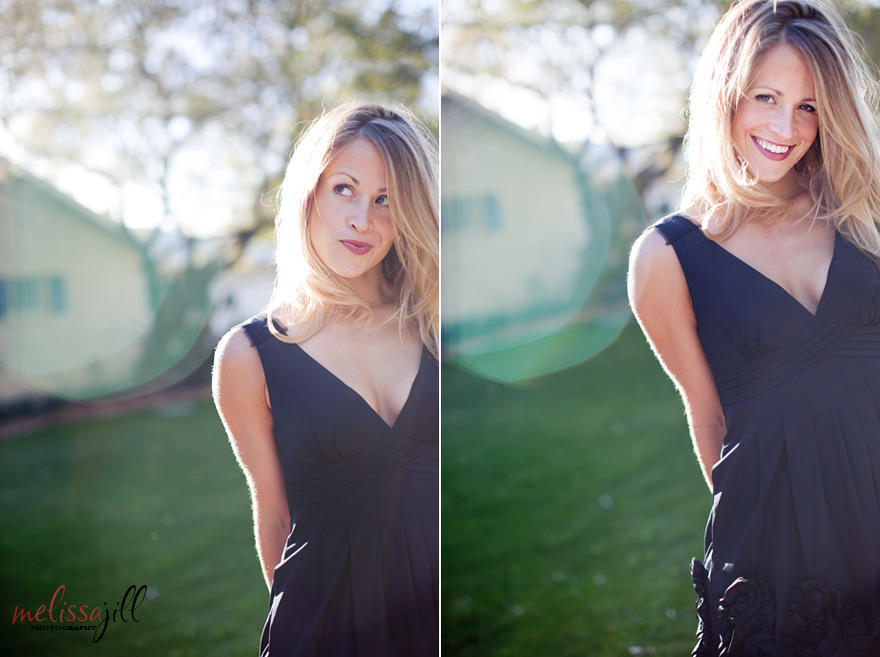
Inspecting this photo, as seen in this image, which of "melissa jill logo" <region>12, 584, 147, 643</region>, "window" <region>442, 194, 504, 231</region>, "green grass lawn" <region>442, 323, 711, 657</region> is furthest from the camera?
"window" <region>442, 194, 504, 231</region>

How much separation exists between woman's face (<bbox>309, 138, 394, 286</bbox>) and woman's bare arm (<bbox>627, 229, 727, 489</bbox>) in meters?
0.79

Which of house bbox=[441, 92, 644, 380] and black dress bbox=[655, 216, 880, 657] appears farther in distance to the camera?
house bbox=[441, 92, 644, 380]

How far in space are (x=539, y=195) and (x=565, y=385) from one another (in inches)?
30.8

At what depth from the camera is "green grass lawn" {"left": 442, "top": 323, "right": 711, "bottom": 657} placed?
2789 millimetres

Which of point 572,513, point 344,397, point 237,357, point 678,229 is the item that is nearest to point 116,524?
point 237,357

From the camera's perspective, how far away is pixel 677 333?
223 cm

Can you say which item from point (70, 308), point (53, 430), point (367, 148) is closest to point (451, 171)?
point (367, 148)

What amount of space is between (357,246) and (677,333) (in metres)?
0.95

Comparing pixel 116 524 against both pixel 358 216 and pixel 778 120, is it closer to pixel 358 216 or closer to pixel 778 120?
pixel 358 216

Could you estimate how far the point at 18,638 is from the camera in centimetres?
237

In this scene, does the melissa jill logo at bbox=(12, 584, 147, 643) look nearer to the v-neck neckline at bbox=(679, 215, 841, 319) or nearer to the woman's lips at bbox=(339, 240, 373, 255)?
the woman's lips at bbox=(339, 240, 373, 255)

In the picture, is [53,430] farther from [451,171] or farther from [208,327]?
[451,171]

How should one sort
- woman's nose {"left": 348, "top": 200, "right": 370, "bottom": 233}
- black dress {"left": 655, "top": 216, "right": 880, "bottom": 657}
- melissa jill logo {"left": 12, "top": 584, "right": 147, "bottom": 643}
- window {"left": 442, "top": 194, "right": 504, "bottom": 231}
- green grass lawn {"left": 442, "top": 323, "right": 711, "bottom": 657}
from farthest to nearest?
window {"left": 442, "top": 194, "right": 504, "bottom": 231}
green grass lawn {"left": 442, "top": 323, "right": 711, "bottom": 657}
melissa jill logo {"left": 12, "top": 584, "right": 147, "bottom": 643}
woman's nose {"left": 348, "top": 200, "right": 370, "bottom": 233}
black dress {"left": 655, "top": 216, "right": 880, "bottom": 657}

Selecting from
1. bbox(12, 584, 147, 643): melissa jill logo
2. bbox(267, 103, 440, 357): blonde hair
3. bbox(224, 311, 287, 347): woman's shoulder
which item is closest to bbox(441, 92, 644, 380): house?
bbox(267, 103, 440, 357): blonde hair
